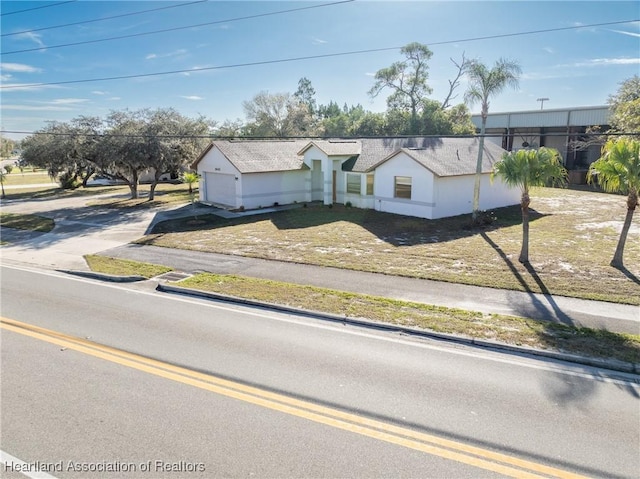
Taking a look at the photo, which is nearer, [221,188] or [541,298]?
[541,298]

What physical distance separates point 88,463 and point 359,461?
3233 millimetres

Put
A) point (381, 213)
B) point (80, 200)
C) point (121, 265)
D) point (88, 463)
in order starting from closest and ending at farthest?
point (88, 463), point (121, 265), point (381, 213), point (80, 200)

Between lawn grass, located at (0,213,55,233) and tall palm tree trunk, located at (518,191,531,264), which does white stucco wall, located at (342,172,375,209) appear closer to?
tall palm tree trunk, located at (518,191,531,264)

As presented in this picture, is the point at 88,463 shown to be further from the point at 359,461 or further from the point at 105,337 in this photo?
the point at 105,337

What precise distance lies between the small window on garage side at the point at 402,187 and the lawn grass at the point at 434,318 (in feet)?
42.5

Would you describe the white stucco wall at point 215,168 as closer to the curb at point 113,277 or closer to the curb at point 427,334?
the curb at point 113,277

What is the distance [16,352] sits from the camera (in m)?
8.37

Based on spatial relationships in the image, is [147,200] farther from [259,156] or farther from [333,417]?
[333,417]

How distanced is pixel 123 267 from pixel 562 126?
1566 inches

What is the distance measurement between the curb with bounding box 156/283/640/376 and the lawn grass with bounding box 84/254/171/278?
2502 millimetres

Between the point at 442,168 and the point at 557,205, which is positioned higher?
the point at 442,168

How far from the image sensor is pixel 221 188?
98.8 ft

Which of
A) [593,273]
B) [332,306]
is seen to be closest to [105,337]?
[332,306]

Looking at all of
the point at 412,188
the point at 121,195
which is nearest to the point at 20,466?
the point at 412,188
